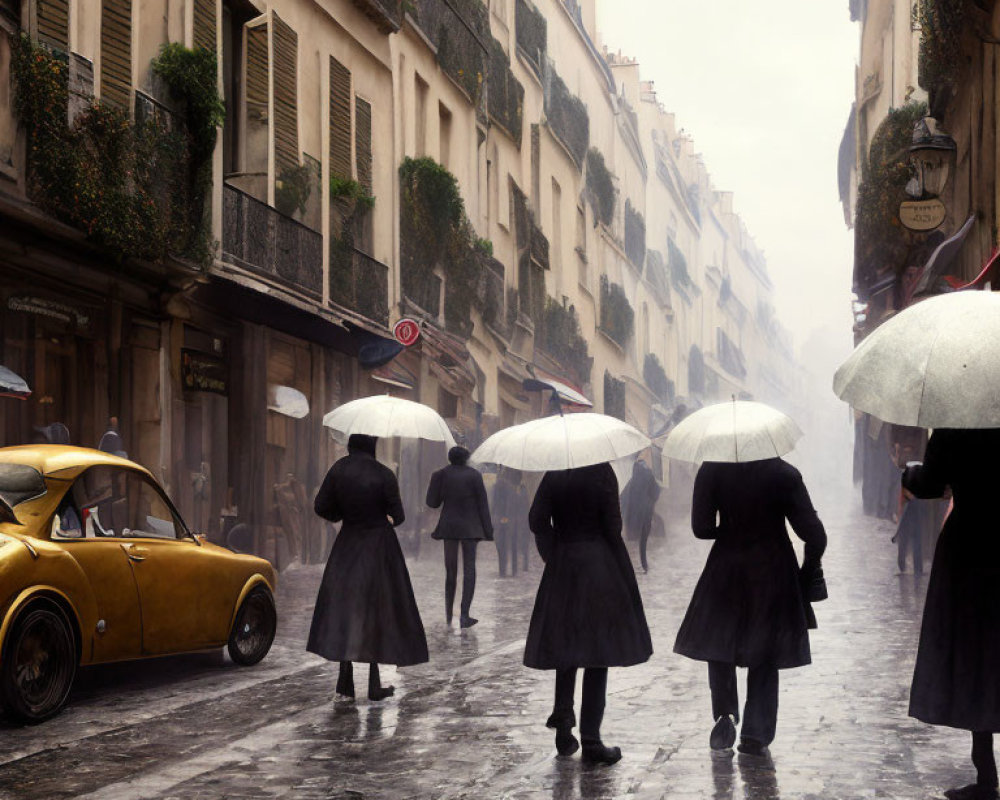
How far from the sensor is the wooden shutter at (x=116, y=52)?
53.5 feet

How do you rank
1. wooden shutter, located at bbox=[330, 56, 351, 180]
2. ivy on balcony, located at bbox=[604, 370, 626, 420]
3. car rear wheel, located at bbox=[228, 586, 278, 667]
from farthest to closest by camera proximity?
ivy on balcony, located at bbox=[604, 370, 626, 420], wooden shutter, located at bbox=[330, 56, 351, 180], car rear wheel, located at bbox=[228, 586, 278, 667]

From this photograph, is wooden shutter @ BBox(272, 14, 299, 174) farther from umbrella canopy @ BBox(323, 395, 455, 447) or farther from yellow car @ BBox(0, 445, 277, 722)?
yellow car @ BBox(0, 445, 277, 722)

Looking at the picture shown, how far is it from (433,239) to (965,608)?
22.7 metres

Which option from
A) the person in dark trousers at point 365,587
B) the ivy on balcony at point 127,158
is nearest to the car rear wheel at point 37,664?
the person in dark trousers at point 365,587

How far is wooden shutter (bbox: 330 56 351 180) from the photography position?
23656 mm

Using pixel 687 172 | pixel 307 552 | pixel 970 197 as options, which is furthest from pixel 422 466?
pixel 687 172

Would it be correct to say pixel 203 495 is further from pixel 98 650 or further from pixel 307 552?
pixel 98 650

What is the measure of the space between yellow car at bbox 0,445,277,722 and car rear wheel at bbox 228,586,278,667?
0.02 m

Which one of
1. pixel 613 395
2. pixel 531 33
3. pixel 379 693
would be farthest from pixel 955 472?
pixel 613 395

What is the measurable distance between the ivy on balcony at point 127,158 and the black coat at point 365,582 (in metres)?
6.85

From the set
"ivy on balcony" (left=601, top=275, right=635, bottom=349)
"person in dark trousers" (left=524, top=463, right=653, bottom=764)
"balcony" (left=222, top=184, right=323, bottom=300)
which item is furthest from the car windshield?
"ivy on balcony" (left=601, top=275, right=635, bottom=349)

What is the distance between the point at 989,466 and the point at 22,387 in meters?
9.23

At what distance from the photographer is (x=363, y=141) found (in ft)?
82.1

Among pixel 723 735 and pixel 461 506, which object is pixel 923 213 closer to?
pixel 461 506
